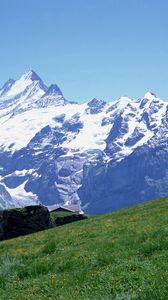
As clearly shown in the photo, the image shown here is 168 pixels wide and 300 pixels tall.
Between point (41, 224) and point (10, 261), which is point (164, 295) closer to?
point (10, 261)

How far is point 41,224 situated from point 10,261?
30006mm

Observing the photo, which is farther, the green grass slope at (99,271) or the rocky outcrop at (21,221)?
the rocky outcrop at (21,221)

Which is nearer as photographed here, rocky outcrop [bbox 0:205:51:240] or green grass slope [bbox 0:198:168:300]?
green grass slope [bbox 0:198:168:300]

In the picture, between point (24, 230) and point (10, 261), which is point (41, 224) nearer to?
point (24, 230)

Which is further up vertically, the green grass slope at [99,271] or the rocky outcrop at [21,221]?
the green grass slope at [99,271]

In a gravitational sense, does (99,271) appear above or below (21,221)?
above

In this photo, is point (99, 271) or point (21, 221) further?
point (21, 221)

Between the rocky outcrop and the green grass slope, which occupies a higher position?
the green grass slope

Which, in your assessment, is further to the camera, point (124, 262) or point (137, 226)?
point (137, 226)

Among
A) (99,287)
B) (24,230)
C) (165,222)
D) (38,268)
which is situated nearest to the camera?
(99,287)

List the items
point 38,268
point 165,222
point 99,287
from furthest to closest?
point 165,222, point 38,268, point 99,287

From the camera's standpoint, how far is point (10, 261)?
→ 23.3 meters

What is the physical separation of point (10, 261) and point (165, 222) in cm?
792

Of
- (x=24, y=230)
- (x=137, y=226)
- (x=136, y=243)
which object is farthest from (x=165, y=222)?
(x=24, y=230)
